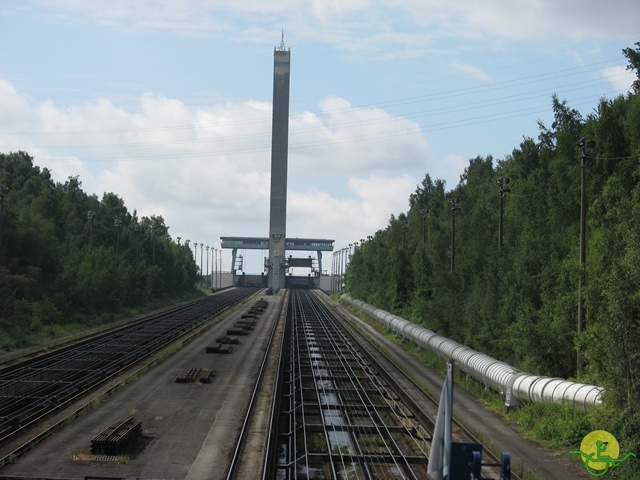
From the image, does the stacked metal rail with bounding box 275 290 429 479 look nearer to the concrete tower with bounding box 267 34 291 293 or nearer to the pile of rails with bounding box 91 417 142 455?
the pile of rails with bounding box 91 417 142 455

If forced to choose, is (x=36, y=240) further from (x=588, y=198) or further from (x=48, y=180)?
(x=48, y=180)

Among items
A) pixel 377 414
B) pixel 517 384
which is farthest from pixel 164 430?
pixel 517 384

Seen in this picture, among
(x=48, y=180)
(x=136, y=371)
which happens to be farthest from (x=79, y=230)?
(x=136, y=371)

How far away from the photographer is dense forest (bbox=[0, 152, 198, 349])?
52.9 metres

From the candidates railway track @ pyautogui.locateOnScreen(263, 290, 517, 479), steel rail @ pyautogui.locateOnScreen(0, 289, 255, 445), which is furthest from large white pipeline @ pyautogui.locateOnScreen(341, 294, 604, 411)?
steel rail @ pyautogui.locateOnScreen(0, 289, 255, 445)

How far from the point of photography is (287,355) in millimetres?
45625

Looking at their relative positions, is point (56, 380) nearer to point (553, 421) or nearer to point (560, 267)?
point (553, 421)

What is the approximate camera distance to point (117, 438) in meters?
19.4

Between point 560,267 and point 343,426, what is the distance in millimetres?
12041

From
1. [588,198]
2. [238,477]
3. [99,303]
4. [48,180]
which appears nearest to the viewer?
[238,477]

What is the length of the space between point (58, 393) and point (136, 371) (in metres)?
6.82

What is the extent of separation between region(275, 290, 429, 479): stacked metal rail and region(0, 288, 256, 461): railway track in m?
6.99

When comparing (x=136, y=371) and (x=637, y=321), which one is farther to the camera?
(x=136, y=371)

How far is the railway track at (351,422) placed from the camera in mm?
19547
